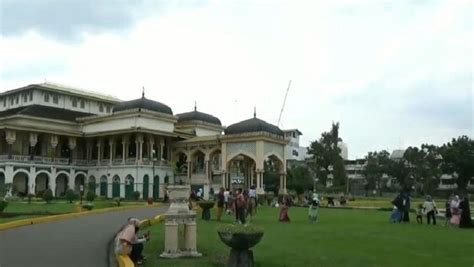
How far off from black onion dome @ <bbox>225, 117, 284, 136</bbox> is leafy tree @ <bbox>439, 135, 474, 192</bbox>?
126ft

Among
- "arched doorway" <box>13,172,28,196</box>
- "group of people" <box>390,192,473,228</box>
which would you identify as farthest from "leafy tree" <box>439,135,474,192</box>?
"group of people" <box>390,192,473,228</box>

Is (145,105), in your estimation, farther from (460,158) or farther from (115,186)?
(460,158)

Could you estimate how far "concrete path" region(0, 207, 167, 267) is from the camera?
39.8 ft

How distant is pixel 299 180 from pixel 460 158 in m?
28.4

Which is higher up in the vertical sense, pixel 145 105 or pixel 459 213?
pixel 145 105

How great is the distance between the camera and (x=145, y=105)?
179 feet

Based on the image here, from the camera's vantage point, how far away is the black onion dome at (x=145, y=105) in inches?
2149

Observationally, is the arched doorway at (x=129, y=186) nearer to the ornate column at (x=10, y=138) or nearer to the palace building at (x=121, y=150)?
the palace building at (x=121, y=150)

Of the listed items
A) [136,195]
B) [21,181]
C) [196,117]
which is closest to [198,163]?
[196,117]

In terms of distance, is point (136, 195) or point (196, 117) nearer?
point (136, 195)

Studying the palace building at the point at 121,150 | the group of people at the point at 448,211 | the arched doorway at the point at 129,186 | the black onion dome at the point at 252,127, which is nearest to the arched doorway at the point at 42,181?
the palace building at the point at 121,150

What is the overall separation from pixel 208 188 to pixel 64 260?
1578 inches

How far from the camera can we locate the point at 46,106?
191ft

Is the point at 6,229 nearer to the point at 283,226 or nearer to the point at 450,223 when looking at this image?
the point at 283,226
